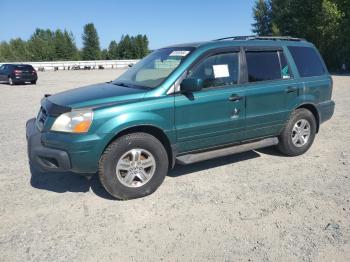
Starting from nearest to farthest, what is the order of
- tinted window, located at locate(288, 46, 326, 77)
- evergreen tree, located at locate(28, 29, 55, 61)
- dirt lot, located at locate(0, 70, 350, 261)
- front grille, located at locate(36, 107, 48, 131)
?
dirt lot, located at locate(0, 70, 350, 261), front grille, located at locate(36, 107, 48, 131), tinted window, located at locate(288, 46, 326, 77), evergreen tree, located at locate(28, 29, 55, 61)

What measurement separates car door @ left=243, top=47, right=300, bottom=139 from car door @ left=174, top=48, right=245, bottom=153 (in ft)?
0.60

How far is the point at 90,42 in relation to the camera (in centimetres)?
8319

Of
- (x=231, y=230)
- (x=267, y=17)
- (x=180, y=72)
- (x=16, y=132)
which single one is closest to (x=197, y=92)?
(x=180, y=72)

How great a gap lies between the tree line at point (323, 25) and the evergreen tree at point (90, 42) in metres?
53.1

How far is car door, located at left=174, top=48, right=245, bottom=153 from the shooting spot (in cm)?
460

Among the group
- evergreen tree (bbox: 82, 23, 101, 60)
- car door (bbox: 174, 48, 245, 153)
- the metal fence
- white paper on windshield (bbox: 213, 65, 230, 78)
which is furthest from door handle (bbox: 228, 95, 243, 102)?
evergreen tree (bbox: 82, 23, 101, 60)

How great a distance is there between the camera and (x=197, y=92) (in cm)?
467

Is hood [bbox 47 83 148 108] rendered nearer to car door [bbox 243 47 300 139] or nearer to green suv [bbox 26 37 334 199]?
green suv [bbox 26 37 334 199]

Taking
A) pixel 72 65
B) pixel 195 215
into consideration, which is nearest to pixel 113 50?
pixel 72 65

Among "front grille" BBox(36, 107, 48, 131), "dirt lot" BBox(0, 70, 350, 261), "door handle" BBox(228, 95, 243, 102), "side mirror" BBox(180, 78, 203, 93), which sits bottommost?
"dirt lot" BBox(0, 70, 350, 261)

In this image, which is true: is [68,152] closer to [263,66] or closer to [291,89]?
[263,66]

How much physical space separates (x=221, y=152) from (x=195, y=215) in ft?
4.22

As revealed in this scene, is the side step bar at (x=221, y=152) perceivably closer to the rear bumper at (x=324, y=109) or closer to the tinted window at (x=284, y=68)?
the tinted window at (x=284, y=68)

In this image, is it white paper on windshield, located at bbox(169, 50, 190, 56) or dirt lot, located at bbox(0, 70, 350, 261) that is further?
white paper on windshield, located at bbox(169, 50, 190, 56)
